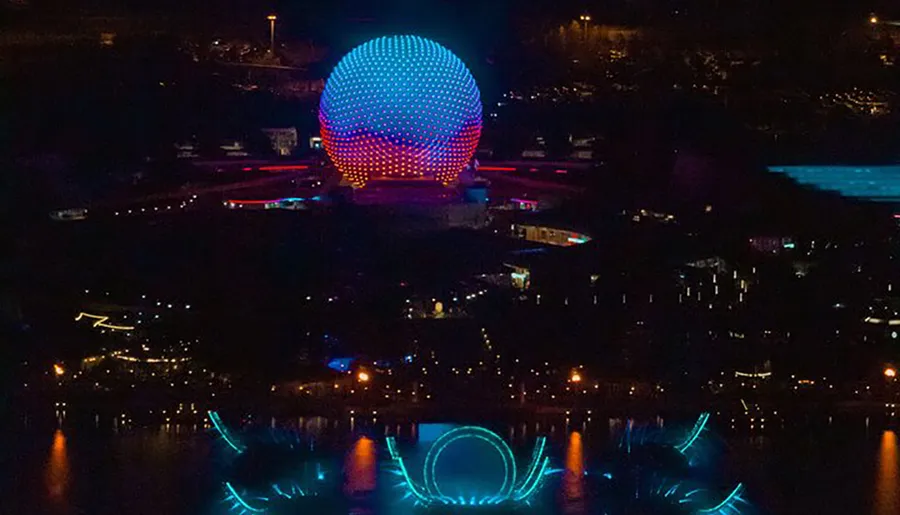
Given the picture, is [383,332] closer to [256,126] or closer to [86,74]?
[86,74]

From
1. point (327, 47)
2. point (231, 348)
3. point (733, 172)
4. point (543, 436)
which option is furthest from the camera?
point (327, 47)

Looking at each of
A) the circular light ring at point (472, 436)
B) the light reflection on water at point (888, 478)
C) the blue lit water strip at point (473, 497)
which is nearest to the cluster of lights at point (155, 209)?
the blue lit water strip at point (473, 497)

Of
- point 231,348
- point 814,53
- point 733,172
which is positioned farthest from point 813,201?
point 231,348

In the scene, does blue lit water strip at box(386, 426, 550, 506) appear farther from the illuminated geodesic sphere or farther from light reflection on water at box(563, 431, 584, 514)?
the illuminated geodesic sphere

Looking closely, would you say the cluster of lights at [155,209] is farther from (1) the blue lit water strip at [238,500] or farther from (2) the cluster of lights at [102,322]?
(1) the blue lit water strip at [238,500]

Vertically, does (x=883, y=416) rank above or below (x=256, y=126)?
below

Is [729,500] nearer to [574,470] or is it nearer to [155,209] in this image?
[574,470]

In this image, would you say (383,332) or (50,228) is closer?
(383,332)
